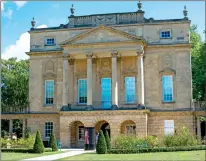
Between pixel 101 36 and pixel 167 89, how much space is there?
31.1 feet

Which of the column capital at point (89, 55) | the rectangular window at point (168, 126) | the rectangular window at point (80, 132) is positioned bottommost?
the rectangular window at point (80, 132)

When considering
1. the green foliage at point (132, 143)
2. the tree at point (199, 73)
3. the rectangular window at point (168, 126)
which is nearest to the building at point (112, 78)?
the rectangular window at point (168, 126)

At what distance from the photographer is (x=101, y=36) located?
3981 cm

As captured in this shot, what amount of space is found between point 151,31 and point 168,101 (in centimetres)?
827

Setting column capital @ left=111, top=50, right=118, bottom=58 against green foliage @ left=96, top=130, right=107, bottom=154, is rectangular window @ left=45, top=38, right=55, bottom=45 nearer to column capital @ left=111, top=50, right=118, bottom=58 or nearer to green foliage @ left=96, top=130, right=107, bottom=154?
column capital @ left=111, top=50, right=118, bottom=58

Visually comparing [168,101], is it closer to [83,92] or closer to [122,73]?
[122,73]

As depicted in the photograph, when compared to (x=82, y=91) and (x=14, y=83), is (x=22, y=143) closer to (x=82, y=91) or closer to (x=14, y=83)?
(x=82, y=91)

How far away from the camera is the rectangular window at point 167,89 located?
39.8m

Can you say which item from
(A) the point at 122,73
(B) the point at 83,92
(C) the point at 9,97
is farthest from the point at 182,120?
(C) the point at 9,97

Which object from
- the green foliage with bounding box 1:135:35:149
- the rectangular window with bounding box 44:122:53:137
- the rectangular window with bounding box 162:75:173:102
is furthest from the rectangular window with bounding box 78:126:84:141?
the rectangular window with bounding box 162:75:173:102

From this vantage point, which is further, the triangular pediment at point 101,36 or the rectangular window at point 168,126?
the triangular pediment at point 101,36

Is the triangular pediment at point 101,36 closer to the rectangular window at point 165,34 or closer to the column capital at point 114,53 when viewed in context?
the column capital at point 114,53

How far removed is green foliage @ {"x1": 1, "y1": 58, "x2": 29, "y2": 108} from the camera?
202ft

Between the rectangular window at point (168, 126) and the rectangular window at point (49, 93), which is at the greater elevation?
the rectangular window at point (49, 93)
